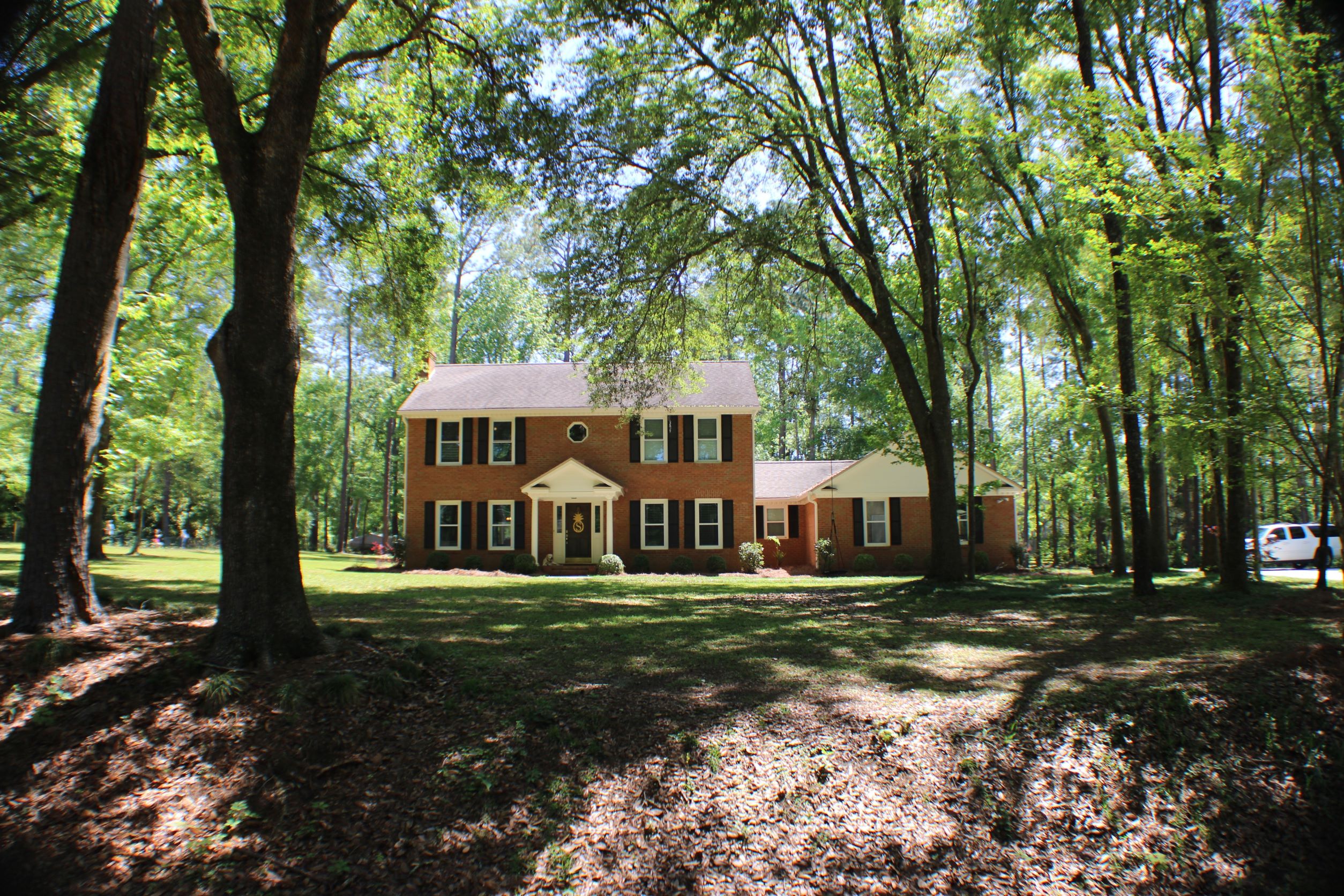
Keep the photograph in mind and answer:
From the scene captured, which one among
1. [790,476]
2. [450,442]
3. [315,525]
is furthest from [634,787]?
[315,525]

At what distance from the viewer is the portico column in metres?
22.8

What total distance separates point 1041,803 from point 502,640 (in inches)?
206

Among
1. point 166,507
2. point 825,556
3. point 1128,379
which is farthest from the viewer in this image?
point 166,507

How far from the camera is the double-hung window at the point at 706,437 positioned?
76.2ft

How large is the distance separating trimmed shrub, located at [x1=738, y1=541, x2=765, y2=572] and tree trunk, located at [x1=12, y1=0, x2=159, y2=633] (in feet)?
58.8

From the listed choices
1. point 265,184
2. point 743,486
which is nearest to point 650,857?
point 265,184

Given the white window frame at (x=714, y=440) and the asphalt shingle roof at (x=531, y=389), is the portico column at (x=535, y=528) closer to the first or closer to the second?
the asphalt shingle roof at (x=531, y=389)

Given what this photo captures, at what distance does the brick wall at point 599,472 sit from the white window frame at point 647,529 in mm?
118

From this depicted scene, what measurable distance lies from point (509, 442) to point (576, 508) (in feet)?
10.4

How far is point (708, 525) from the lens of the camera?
23.0m

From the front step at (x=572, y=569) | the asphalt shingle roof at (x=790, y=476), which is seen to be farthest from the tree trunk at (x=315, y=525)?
the asphalt shingle roof at (x=790, y=476)

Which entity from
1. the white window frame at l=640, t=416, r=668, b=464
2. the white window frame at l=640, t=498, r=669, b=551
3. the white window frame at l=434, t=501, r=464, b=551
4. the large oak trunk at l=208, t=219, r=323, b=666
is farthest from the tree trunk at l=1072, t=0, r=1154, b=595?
the white window frame at l=434, t=501, r=464, b=551

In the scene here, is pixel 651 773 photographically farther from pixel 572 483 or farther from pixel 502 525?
pixel 502 525

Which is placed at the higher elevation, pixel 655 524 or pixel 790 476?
pixel 790 476
